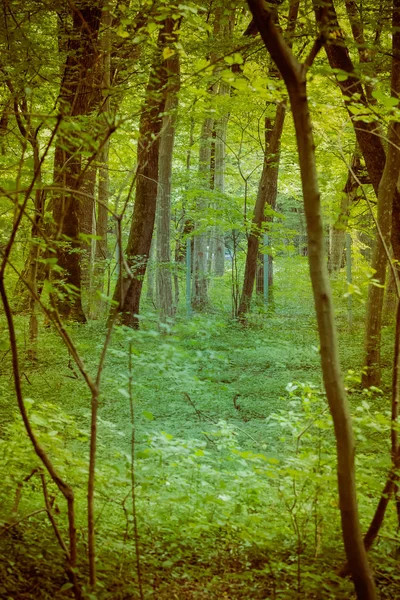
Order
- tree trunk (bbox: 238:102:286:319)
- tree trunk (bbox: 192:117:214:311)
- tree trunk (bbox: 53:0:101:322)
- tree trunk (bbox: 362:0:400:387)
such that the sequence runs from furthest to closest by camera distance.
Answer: tree trunk (bbox: 192:117:214:311)
tree trunk (bbox: 238:102:286:319)
tree trunk (bbox: 53:0:101:322)
tree trunk (bbox: 362:0:400:387)

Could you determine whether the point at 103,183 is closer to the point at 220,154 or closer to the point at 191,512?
the point at 220,154

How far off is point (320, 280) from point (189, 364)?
1.83 meters

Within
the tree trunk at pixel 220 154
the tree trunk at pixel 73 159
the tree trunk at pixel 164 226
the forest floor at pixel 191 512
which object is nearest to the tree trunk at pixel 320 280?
the forest floor at pixel 191 512

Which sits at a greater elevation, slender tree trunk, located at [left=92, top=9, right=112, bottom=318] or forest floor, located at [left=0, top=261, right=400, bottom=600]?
slender tree trunk, located at [left=92, top=9, right=112, bottom=318]

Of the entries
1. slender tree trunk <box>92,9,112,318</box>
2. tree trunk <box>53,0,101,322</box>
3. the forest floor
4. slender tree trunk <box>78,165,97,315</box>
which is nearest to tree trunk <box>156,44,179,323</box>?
slender tree trunk <box>92,9,112,318</box>

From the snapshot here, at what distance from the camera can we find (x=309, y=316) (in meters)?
13.5

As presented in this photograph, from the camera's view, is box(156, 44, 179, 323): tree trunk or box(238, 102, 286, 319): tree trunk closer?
box(156, 44, 179, 323): tree trunk

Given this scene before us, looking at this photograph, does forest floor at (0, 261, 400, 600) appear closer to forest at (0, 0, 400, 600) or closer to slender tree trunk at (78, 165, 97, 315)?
forest at (0, 0, 400, 600)

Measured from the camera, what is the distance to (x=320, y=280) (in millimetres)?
2180

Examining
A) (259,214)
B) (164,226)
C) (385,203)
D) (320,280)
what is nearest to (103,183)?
(164,226)

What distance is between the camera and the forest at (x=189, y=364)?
2.39 metres

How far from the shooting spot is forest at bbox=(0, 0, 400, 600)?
2.39 m

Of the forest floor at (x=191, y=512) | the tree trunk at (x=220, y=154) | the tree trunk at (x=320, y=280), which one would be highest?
the tree trunk at (x=220, y=154)

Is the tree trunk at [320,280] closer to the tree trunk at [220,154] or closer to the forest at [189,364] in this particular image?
the forest at [189,364]
